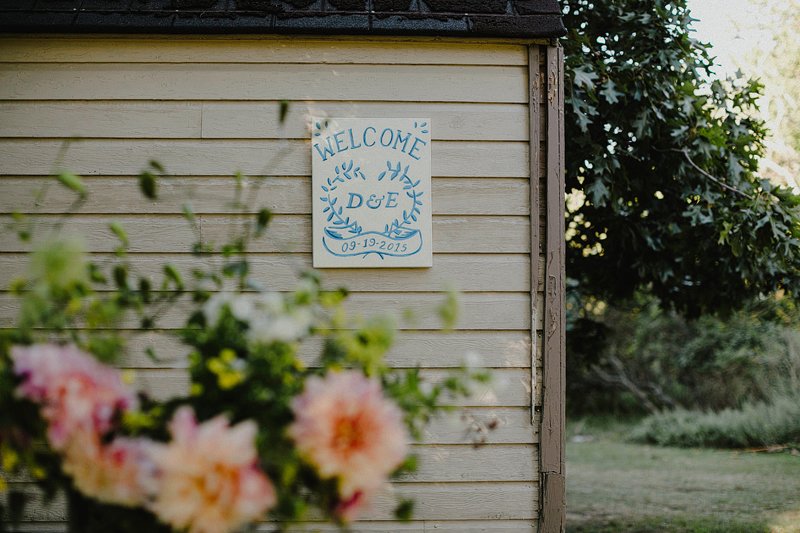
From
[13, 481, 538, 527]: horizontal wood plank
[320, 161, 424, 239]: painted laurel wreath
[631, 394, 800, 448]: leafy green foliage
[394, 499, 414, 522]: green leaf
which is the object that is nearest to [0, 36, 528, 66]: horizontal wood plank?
[320, 161, 424, 239]: painted laurel wreath

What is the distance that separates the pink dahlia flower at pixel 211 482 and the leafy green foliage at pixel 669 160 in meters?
3.18

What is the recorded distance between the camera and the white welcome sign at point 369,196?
3.10 m

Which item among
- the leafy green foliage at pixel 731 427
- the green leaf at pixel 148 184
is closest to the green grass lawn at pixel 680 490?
the leafy green foliage at pixel 731 427

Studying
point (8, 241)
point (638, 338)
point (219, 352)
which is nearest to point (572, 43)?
point (8, 241)

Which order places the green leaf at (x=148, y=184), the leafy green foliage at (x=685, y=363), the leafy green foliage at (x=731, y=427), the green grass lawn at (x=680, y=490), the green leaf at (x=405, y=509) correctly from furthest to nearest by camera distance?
the leafy green foliage at (x=685, y=363) → the leafy green foliage at (x=731, y=427) → the green grass lawn at (x=680, y=490) → the green leaf at (x=148, y=184) → the green leaf at (x=405, y=509)

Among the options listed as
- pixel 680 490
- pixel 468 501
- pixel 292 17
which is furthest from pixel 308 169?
pixel 680 490

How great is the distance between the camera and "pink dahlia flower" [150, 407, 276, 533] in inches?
44.0

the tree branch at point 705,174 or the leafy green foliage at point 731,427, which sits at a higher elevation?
the tree branch at point 705,174

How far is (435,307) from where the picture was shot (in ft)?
10.1

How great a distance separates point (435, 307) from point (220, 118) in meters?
1.22

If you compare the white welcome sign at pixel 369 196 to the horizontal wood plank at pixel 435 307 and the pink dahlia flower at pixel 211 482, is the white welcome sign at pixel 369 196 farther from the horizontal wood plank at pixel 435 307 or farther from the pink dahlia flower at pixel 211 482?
the pink dahlia flower at pixel 211 482

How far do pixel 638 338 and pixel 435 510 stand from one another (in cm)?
991

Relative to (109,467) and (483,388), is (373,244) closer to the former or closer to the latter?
(483,388)

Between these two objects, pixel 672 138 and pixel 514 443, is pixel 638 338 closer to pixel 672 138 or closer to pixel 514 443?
pixel 672 138
